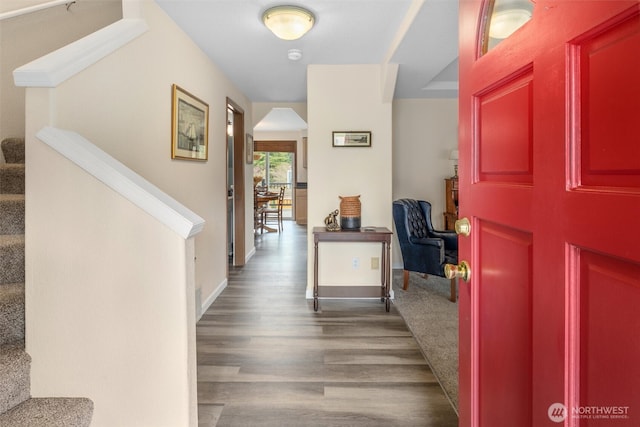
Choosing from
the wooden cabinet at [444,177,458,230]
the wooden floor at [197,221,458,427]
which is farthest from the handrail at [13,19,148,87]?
the wooden cabinet at [444,177,458,230]

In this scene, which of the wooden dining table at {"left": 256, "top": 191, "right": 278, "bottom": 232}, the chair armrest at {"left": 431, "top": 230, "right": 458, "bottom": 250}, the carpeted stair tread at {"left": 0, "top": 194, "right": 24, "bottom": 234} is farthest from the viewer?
the wooden dining table at {"left": 256, "top": 191, "right": 278, "bottom": 232}

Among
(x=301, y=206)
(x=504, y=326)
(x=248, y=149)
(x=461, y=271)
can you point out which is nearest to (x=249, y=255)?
(x=248, y=149)

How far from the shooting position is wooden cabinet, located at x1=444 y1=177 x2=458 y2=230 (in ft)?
15.2

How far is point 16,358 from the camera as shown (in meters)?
1.31

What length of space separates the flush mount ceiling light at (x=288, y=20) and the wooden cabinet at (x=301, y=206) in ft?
23.7

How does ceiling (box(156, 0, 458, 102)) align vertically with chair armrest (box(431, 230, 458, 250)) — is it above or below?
above

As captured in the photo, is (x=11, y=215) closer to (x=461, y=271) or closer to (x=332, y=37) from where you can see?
(x=461, y=271)

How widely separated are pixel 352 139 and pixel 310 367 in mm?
2209

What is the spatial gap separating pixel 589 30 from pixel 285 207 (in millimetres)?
11295

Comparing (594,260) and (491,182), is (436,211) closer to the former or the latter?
(491,182)

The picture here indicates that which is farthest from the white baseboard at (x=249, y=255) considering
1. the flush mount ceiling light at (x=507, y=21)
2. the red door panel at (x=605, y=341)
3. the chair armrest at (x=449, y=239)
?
the red door panel at (x=605, y=341)

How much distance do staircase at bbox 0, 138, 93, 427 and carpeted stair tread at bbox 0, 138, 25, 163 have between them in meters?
0.61

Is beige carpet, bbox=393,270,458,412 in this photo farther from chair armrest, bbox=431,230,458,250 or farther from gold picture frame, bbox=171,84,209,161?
gold picture frame, bbox=171,84,209,161

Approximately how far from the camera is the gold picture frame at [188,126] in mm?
2699
